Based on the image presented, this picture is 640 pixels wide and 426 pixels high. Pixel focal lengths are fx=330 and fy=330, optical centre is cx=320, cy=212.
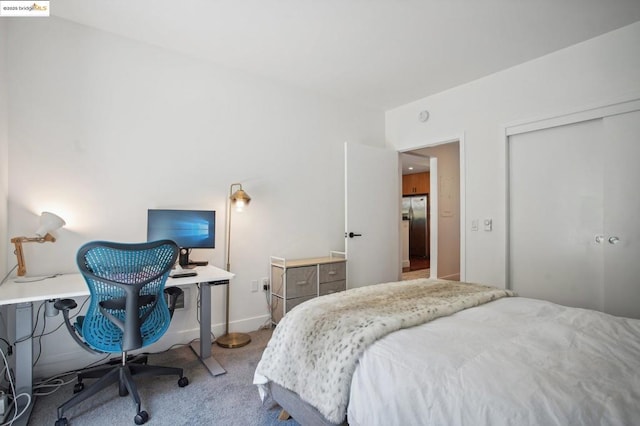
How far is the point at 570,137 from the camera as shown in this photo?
293 cm

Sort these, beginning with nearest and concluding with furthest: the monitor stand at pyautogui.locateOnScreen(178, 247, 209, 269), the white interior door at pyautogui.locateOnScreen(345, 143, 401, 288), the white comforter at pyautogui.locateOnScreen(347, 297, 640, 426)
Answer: the white comforter at pyautogui.locateOnScreen(347, 297, 640, 426) → the monitor stand at pyautogui.locateOnScreen(178, 247, 209, 269) → the white interior door at pyautogui.locateOnScreen(345, 143, 401, 288)

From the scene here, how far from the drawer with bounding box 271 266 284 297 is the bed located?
149 cm

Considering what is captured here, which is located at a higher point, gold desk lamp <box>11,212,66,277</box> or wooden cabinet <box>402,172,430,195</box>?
wooden cabinet <box>402,172,430,195</box>

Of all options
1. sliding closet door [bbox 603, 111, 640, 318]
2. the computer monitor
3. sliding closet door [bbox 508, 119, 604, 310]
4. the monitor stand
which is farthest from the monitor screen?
sliding closet door [bbox 603, 111, 640, 318]

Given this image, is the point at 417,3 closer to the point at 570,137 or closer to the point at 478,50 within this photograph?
the point at 478,50

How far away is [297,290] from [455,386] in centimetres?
235

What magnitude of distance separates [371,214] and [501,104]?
179cm

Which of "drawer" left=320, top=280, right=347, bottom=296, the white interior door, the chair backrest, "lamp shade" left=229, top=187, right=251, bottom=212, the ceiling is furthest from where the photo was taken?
the white interior door

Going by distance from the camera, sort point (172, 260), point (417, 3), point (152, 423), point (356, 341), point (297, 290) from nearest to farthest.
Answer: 1. point (356, 341)
2. point (152, 423)
3. point (172, 260)
4. point (417, 3)
5. point (297, 290)

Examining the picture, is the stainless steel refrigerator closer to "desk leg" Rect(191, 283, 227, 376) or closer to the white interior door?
the white interior door

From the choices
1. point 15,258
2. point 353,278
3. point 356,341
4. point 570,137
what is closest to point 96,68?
point 15,258

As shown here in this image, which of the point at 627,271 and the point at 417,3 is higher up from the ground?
the point at 417,3

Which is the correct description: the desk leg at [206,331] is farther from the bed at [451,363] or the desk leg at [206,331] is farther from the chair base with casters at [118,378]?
the bed at [451,363]

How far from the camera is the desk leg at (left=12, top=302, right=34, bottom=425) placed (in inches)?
73.0
